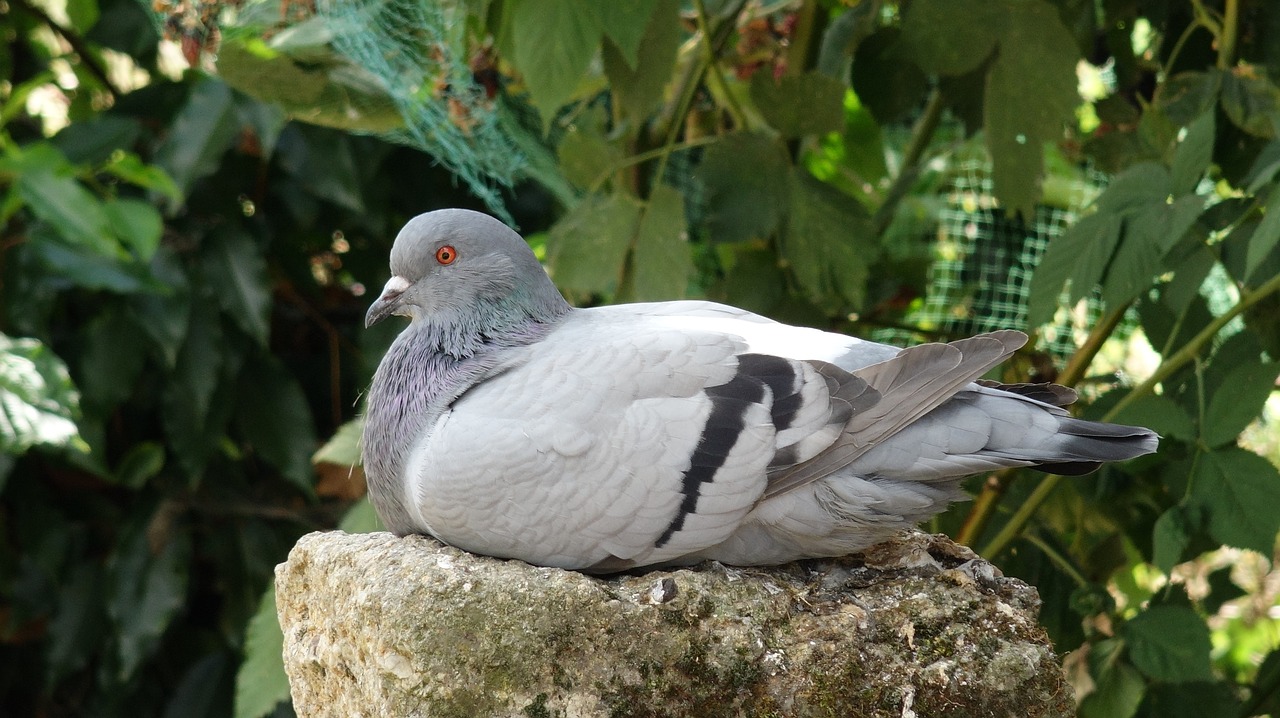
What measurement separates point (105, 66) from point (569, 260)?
2726mm

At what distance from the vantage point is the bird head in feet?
7.64

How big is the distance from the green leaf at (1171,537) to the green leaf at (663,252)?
1.19m

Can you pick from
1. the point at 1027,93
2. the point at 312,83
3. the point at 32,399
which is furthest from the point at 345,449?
the point at 1027,93

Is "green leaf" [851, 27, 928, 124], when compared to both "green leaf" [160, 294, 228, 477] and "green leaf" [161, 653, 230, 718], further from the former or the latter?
"green leaf" [161, 653, 230, 718]

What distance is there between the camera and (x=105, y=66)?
4.74m

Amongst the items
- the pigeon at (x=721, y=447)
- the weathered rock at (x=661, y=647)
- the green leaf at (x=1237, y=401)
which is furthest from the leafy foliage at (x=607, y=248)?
the weathered rock at (x=661, y=647)

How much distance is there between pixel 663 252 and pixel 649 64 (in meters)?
0.47

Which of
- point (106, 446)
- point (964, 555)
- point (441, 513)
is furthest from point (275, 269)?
point (964, 555)

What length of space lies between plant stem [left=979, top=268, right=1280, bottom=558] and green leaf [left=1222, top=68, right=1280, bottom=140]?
0.39m

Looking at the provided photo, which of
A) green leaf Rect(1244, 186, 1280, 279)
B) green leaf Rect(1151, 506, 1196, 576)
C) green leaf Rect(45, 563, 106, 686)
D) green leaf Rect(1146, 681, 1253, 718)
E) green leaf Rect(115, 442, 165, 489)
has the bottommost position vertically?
green leaf Rect(45, 563, 106, 686)

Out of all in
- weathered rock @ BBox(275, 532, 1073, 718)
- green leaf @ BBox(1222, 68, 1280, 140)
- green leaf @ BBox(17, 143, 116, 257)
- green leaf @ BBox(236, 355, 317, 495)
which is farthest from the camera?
green leaf @ BBox(236, 355, 317, 495)

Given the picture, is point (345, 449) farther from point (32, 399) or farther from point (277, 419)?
point (277, 419)

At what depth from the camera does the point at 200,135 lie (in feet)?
13.0

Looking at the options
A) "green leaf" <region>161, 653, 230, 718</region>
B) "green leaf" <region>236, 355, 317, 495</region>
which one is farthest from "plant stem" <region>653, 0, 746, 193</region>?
"green leaf" <region>161, 653, 230, 718</region>
